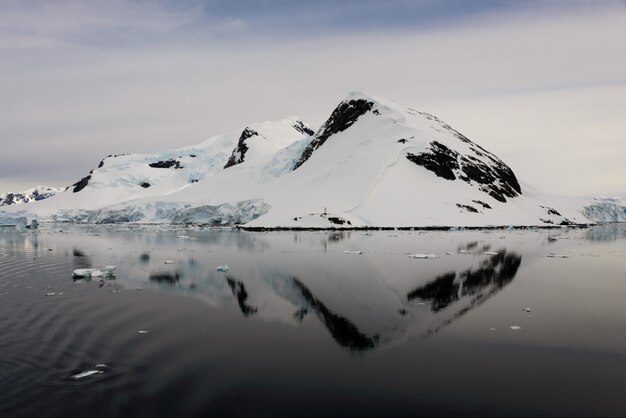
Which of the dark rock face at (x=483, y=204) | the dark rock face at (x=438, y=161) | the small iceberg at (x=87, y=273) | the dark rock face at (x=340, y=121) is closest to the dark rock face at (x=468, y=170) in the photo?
the dark rock face at (x=438, y=161)

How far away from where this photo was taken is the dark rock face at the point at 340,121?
109125mm

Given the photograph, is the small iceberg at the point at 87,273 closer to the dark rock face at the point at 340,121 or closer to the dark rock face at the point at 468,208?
the dark rock face at the point at 468,208

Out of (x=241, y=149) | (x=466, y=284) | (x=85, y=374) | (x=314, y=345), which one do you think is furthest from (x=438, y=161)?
(x=85, y=374)

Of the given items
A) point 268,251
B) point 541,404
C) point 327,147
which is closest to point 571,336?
point 541,404

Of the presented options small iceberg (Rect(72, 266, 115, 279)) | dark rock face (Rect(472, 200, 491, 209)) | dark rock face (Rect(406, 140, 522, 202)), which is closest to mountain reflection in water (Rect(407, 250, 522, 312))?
small iceberg (Rect(72, 266, 115, 279))

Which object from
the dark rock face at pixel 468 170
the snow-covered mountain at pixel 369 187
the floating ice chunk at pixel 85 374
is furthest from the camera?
the dark rock face at pixel 468 170

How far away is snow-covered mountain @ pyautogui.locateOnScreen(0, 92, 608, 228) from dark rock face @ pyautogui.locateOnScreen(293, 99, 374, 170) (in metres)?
0.31

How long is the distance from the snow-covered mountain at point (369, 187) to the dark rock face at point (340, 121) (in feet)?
1.03

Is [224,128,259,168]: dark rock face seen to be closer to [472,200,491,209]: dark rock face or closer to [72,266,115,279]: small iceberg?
[472,200,491,209]: dark rock face

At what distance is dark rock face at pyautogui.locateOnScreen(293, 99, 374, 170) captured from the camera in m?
109

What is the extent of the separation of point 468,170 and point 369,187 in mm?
24130

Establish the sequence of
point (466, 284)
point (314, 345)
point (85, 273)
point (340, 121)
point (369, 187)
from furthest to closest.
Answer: point (340, 121) → point (369, 187) → point (85, 273) → point (466, 284) → point (314, 345)

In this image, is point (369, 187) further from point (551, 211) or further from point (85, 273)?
point (85, 273)

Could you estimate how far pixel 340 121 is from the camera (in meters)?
111
